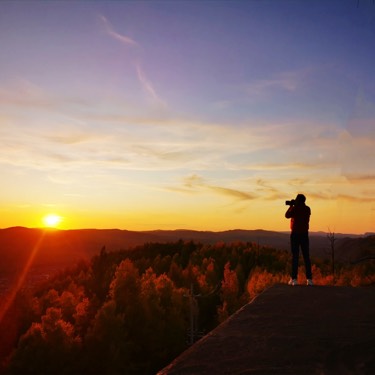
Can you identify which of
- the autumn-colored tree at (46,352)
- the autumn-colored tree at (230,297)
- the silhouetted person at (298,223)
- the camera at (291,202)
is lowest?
the autumn-colored tree at (46,352)

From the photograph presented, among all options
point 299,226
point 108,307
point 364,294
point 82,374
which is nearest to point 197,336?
point 108,307

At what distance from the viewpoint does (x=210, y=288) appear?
3647cm

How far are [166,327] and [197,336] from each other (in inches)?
83.9

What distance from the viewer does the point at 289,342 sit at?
14.0 feet

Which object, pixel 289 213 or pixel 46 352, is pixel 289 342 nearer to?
pixel 289 213

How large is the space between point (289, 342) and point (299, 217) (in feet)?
22.5

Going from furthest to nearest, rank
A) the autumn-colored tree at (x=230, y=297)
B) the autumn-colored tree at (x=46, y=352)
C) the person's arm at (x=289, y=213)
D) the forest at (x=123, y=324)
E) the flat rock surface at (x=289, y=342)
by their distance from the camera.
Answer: the autumn-colored tree at (x=230, y=297)
the forest at (x=123, y=324)
the autumn-colored tree at (x=46, y=352)
the person's arm at (x=289, y=213)
the flat rock surface at (x=289, y=342)

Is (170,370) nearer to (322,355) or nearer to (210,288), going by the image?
(322,355)

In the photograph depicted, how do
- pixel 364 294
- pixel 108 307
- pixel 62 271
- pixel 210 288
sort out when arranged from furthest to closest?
pixel 62 271 < pixel 210 288 < pixel 108 307 < pixel 364 294

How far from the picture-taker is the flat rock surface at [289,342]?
352 cm

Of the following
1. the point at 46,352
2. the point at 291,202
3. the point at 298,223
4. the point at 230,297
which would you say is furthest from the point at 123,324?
the point at 291,202

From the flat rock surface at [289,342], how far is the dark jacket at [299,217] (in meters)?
4.11

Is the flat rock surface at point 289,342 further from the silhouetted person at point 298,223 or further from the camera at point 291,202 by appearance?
the camera at point 291,202

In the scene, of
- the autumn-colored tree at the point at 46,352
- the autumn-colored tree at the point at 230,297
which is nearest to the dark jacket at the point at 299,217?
the autumn-colored tree at the point at 46,352
